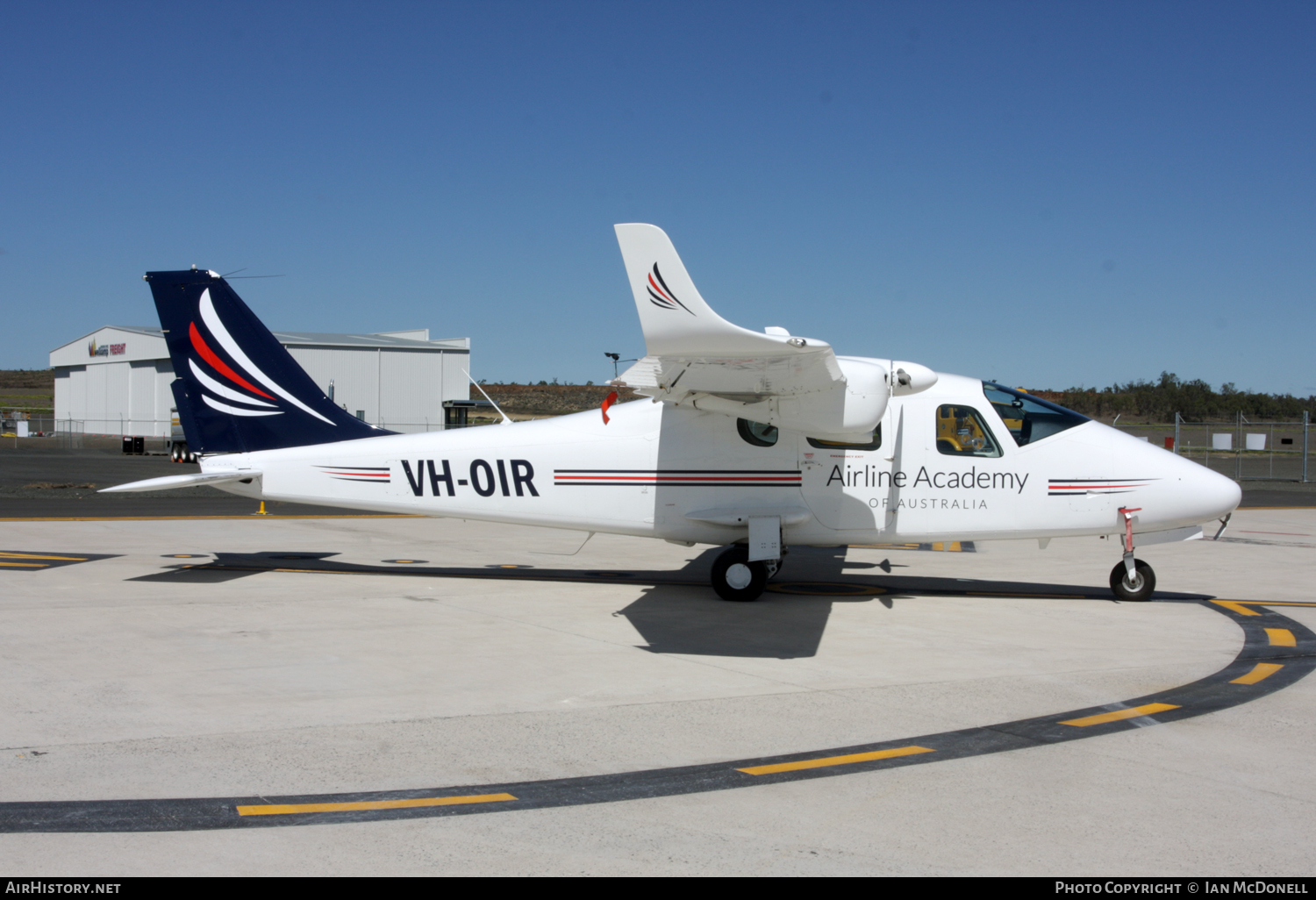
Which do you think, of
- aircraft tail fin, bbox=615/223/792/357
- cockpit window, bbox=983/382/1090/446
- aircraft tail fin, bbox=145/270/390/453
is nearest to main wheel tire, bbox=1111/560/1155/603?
cockpit window, bbox=983/382/1090/446

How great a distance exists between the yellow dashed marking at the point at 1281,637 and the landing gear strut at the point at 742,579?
5.06 metres

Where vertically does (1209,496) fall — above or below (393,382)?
below

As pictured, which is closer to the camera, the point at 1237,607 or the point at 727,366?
the point at 727,366

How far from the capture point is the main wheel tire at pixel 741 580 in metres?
11.3

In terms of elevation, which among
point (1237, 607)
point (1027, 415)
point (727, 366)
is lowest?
point (1237, 607)

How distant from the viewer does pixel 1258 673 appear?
8.23 metres

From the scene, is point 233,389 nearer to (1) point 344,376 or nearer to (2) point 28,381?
(1) point 344,376

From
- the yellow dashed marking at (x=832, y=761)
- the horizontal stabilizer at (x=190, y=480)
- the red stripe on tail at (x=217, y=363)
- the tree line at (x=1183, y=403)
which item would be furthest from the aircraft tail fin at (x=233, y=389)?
the tree line at (x=1183, y=403)

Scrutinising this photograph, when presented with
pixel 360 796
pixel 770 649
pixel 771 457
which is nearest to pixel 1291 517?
pixel 771 457

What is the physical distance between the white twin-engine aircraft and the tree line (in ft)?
202

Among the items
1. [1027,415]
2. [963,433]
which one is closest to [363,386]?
[963,433]

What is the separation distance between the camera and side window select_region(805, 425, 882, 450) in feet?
37.6

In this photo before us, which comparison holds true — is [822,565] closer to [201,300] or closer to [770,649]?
[770,649]

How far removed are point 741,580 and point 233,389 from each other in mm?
6853
